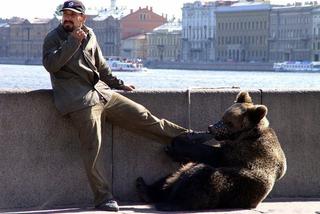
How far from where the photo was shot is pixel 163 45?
127750 mm

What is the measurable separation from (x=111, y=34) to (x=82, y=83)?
424 feet

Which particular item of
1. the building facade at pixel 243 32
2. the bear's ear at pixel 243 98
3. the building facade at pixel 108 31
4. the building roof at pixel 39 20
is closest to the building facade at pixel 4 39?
the building roof at pixel 39 20

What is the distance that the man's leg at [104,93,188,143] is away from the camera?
604cm

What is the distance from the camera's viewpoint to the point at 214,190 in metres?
5.72

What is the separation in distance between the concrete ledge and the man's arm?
0.49 metres

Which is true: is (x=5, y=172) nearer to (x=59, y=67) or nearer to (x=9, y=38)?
(x=59, y=67)

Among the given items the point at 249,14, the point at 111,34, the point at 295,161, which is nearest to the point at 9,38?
the point at 111,34

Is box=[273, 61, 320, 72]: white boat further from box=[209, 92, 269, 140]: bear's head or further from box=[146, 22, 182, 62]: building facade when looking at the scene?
box=[209, 92, 269, 140]: bear's head

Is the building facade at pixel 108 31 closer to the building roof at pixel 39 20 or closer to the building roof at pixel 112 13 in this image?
the building roof at pixel 112 13

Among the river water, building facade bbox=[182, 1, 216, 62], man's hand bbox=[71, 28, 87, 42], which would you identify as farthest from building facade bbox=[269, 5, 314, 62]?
man's hand bbox=[71, 28, 87, 42]

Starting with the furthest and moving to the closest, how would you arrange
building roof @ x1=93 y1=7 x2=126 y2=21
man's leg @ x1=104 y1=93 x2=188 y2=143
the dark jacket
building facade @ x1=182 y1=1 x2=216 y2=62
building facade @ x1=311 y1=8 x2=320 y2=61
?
building roof @ x1=93 y1=7 x2=126 y2=21 < building facade @ x1=182 y1=1 x2=216 y2=62 < building facade @ x1=311 y1=8 x2=320 y2=61 < man's leg @ x1=104 y1=93 x2=188 y2=143 < the dark jacket

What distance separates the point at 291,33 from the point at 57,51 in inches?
4260

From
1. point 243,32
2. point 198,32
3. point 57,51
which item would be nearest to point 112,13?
point 198,32

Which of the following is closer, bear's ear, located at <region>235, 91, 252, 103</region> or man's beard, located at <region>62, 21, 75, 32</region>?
man's beard, located at <region>62, 21, 75, 32</region>
